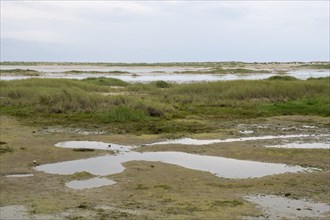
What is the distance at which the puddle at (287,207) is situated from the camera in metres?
8.59

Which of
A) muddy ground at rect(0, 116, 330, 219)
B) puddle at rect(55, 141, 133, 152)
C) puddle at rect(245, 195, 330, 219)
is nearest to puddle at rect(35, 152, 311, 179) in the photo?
muddy ground at rect(0, 116, 330, 219)

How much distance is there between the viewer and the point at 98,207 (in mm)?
8953

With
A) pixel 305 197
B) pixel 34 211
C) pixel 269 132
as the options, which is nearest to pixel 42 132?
pixel 269 132

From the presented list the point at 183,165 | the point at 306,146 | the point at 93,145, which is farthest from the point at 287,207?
the point at 93,145

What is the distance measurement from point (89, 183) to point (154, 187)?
1.59 meters

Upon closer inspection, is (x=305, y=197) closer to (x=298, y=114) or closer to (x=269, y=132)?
(x=269, y=132)

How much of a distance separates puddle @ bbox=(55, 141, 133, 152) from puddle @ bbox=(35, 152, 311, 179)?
988 millimetres

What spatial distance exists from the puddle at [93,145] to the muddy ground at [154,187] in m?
0.43

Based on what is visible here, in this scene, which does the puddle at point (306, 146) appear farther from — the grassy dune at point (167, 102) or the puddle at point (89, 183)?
the puddle at point (89, 183)

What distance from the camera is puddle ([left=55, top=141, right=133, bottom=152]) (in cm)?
1574

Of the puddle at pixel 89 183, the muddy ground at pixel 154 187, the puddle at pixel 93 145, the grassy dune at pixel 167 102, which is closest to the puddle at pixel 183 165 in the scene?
the muddy ground at pixel 154 187

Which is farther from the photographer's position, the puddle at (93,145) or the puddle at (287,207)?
the puddle at (93,145)

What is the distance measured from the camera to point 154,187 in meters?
10.7

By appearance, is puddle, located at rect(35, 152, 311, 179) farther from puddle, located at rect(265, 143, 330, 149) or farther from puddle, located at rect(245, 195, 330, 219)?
puddle, located at rect(265, 143, 330, 149)
